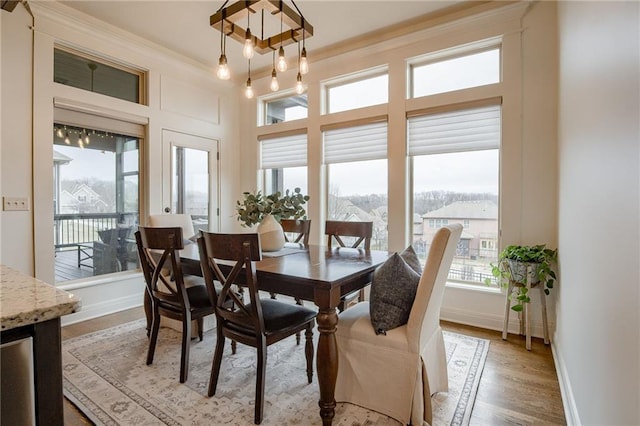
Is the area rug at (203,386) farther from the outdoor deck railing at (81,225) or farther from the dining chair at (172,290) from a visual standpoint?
the outdoor deck railing at (81,225)

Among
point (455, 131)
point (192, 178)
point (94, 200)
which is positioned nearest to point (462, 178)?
point (455, 131)

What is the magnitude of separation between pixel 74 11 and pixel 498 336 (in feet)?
15.5

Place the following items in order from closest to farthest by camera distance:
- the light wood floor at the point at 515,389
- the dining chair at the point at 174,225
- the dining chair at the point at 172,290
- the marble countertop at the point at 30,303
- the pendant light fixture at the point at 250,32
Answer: the marble countertop at the point at 30,303 < the light wood floor at the point at 515,389 < the dining chair at the point at 172,290 < the pendant light fixture at the point at 250,32 < the dining chair at the point at 174,225

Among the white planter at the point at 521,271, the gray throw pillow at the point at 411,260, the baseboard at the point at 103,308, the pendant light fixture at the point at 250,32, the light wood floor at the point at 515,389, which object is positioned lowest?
the light wood floor at the point at 515,389

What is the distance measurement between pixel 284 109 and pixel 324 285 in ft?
11.1

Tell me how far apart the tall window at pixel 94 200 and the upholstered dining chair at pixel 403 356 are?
9.54ft

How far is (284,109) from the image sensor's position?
14.5 ft

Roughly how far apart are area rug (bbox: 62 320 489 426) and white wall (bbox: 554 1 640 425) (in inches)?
23.7

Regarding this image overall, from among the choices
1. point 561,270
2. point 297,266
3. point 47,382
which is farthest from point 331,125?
point 47,382

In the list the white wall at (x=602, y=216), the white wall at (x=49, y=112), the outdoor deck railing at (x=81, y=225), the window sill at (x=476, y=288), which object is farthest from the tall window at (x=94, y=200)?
the white wall at (x=602, y=216)

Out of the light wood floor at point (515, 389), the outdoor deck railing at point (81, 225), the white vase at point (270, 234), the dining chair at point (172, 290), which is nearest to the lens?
the light wood floor at point (515, 389)

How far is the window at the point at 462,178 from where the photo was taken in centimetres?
301

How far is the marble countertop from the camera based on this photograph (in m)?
0.66

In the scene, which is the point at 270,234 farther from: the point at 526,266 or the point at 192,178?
the point at 192,178
